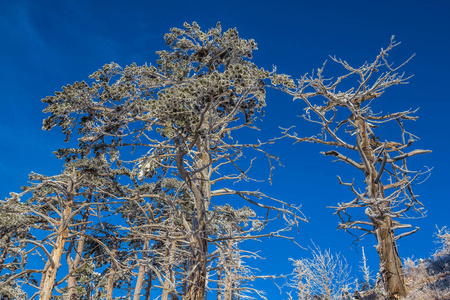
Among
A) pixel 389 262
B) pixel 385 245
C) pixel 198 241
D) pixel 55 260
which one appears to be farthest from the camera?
pixel 55 260

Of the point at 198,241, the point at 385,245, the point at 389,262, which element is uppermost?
the point at 198,241

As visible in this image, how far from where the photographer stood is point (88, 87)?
379 inches

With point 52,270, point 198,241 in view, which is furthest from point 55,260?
point 198,241

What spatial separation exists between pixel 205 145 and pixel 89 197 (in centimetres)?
1521

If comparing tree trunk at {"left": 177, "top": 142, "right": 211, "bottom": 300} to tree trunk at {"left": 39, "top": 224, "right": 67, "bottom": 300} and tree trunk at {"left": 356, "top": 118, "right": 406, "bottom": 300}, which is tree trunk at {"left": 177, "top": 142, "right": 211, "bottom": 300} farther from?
tree trunk at {"left": 39, "top": 224, "right": 67, "bottom": 300}

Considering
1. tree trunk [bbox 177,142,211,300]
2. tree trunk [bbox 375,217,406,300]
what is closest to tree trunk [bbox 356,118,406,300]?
tree trunk [bbox 375,217,406,300]

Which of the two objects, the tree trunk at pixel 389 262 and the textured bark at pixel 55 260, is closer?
the tree trunk at pixel 389 262

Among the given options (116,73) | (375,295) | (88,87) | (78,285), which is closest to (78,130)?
(88,87)

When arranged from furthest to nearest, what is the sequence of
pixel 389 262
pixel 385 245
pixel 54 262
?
pixel 54 262 < pixel 385 245 < pixel 389 262

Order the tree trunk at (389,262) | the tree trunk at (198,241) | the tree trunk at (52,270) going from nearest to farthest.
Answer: the tree trunk at (389,262), the tree trunk at (198,241), the tree trunk at (52,270)

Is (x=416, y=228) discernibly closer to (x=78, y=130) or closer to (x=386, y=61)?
(x=386, y=61)

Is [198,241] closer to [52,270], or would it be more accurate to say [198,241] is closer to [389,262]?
[389,262]

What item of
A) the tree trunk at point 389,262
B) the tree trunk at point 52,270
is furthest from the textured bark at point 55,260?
the tree trunk at point 389,262

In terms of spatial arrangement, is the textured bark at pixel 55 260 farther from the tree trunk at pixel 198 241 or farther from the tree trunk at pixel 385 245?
the tree trunk at pixel 385 245
